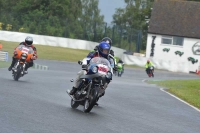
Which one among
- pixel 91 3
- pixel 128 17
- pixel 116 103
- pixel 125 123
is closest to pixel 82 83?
pixel 125 123

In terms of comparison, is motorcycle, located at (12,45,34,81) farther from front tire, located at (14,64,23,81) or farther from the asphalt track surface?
the asphalt track surface

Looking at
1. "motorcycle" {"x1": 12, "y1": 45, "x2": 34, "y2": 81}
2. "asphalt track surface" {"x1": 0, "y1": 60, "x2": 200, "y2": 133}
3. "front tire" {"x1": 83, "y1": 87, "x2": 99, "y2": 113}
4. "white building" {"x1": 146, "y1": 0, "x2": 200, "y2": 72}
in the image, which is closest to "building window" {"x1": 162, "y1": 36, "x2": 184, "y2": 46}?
"white building" {"x1": 146, "y1": 0, "x2": 200, "y2": 72}

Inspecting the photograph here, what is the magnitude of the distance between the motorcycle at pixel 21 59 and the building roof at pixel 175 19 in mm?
47660

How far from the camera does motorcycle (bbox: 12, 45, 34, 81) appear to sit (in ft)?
69.5

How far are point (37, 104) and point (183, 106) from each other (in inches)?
251

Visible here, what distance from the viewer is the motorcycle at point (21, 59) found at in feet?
69.5

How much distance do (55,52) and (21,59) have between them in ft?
124

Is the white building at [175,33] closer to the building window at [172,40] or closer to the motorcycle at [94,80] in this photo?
the building window at [172,40]

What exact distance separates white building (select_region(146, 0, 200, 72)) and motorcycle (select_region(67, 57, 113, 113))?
5331cm

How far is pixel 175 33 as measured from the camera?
6912 centimetres

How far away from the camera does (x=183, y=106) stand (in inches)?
747

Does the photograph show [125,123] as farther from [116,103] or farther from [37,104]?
[116,103]

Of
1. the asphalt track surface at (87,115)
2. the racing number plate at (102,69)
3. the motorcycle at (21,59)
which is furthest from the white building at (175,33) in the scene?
the racing number plate at (102,69)

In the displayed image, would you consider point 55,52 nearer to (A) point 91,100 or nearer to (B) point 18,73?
(B) point 18,73
